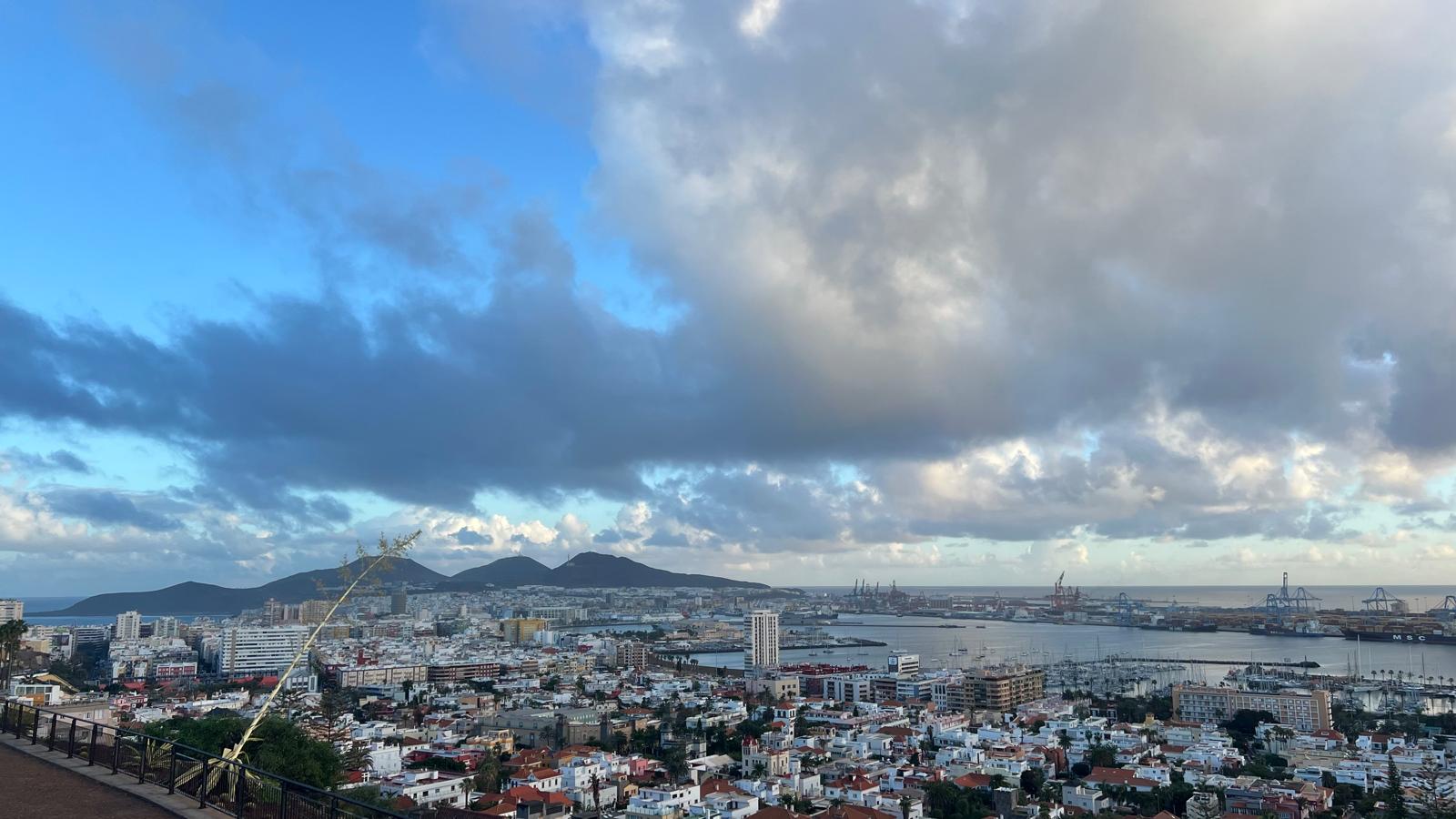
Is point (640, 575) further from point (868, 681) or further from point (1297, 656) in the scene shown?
point (868, 681)

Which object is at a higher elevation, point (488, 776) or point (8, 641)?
point (8, 641)

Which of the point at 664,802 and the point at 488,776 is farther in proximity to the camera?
Answer: the point at 488,776

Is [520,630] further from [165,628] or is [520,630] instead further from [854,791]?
[854,791]

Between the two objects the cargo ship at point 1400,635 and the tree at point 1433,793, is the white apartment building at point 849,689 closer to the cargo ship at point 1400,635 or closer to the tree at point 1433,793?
the tree at point 1433,793

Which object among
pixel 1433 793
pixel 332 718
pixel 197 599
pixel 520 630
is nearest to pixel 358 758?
pixel 332 718

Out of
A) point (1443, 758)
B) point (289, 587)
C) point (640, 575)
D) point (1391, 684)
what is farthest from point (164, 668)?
point (640, 575)

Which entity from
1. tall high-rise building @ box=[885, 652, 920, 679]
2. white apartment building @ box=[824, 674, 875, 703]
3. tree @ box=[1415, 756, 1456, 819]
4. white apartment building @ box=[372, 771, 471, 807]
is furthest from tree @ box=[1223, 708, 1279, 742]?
white apartment building @ box=[372, 771, 471, 807]

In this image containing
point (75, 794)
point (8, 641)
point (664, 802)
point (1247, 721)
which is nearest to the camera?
point (75, 794)
